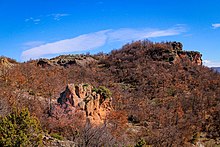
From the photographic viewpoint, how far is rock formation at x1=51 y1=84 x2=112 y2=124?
3103cm

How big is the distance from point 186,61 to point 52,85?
117 ft

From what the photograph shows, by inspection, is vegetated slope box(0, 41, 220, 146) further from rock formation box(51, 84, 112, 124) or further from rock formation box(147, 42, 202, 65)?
rock formation box(51, 84, 112, 124)

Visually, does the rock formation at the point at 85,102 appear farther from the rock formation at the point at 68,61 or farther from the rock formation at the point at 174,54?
the rock formation at the point at 174,54

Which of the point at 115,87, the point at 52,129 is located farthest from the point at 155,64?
the point at 52,129

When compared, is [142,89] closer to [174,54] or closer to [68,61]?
[174,54]

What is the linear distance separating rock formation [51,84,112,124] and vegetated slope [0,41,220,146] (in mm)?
1365

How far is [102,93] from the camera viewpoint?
120ft

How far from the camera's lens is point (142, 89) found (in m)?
52.8

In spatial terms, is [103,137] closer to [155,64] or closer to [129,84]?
[129,84]

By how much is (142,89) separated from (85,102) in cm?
2180

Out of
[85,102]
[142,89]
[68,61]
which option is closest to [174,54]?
[142,89]

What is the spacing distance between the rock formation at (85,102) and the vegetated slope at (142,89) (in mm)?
1365

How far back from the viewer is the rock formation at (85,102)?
3103 cm

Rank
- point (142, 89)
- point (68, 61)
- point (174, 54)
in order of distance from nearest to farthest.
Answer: point (142, 89)
point (68, 61)
point (174, 54)
